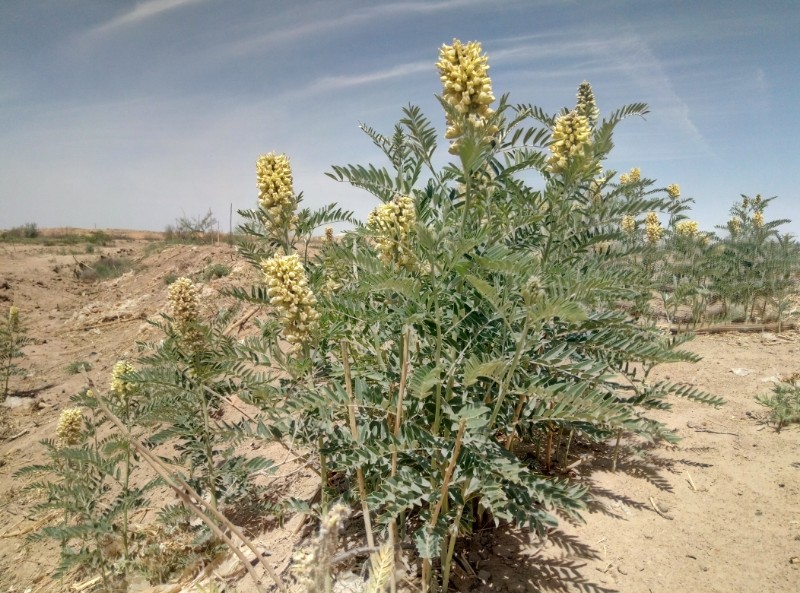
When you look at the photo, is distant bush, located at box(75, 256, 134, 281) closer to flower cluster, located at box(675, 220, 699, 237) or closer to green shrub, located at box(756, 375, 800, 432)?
flower cluster, located at box(675, 220, 699, 237)

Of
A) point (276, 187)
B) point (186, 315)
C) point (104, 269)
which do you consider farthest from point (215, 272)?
point (276, 187)

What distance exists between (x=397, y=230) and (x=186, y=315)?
1.68 m

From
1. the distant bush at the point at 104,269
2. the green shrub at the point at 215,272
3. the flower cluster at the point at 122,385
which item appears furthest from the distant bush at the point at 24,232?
the flower cluster at the point at 122,385

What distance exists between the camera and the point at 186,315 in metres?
3.02

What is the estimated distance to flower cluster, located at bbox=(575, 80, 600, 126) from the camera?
294 centimetres

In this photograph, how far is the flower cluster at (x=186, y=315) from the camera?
2.98 metres

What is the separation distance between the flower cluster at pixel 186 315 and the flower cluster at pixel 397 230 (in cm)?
147

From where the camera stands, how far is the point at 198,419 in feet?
11.3

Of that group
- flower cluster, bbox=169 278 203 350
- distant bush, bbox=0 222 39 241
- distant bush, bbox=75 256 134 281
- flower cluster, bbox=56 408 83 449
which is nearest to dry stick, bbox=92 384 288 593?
flower cluster, bbox=169 278 203 350

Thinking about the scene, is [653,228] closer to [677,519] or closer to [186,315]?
[677,519]

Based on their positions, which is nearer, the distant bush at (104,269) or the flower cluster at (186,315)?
the flower cluster at (186,315)

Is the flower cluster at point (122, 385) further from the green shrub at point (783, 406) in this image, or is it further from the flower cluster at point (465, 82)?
the green shrub at point (783, 406)

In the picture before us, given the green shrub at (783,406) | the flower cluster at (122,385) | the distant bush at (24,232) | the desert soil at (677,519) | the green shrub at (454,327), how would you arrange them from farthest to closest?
the distant bush at (24,232)
the green shrub at (783,406)
the flower cluster at (122,385)
the desert soil at (677,519)
the green shrub at (454,327)

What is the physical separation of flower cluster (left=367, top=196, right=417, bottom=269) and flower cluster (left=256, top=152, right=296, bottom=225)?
736 mm
